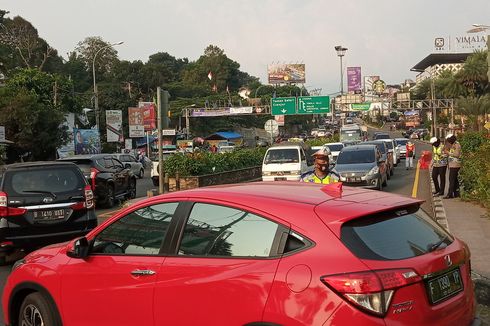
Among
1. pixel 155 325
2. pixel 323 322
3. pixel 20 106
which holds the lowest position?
pixel 155 325

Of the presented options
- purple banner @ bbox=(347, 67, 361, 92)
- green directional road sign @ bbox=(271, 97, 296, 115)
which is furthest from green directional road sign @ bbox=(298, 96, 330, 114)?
purple banner @ bbox=(347, 67, 361, 92)

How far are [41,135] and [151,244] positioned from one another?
1157 inches

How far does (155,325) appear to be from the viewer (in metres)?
3.73

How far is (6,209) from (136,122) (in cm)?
4811

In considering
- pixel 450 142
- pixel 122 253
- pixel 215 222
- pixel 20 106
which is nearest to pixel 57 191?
pixel 122 253

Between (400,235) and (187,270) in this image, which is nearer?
(400,235)

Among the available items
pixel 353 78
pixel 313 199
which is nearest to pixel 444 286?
pixel 313 199

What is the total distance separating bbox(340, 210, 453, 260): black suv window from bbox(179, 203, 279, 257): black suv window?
49 cm

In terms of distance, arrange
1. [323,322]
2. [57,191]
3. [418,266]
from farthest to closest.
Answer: [57,191], [418,266], [323,322]

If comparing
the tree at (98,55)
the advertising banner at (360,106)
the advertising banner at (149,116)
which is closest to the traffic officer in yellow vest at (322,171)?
the advertising banner at (149,116)

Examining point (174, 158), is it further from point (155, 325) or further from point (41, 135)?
point (155, 325)

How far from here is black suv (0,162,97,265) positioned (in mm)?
8312

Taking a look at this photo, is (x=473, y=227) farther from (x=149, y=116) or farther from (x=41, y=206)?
(x=149, y=116)

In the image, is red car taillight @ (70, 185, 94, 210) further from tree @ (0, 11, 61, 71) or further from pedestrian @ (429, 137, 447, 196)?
tree @ (0, 11, 61, 71)
